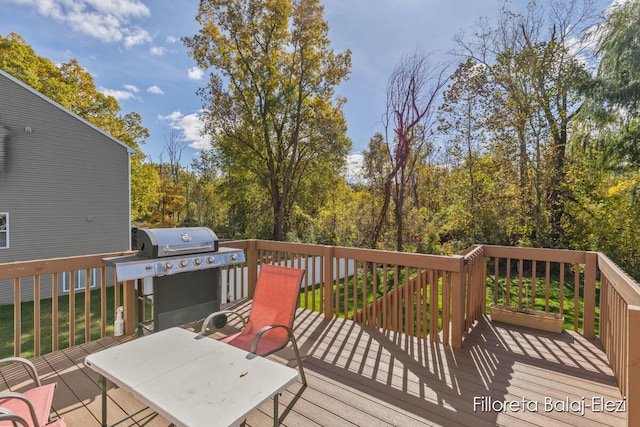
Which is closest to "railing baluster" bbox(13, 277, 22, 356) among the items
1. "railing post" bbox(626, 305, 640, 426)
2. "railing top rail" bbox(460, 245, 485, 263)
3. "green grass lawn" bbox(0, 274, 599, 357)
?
"green grass lawn" bbox(0, 274, 599, 357)

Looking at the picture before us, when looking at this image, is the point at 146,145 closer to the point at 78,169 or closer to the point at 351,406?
the point at 78,169

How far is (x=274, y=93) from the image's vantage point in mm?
11883

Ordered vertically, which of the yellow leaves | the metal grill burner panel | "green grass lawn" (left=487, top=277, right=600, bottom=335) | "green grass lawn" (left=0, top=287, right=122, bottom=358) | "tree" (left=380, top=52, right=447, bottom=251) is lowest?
"green grass lawn" (left=0, top=287, right=122, bottom=358)

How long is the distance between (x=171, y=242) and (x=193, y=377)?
1938 mm

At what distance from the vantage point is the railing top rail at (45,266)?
268 centimetres

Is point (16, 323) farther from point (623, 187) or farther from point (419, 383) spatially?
point (623, 187)

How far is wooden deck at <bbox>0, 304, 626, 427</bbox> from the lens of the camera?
210 centimetres

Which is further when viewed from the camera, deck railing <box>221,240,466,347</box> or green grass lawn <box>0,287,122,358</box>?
green grass lawn <box>0,287,122,358</box>

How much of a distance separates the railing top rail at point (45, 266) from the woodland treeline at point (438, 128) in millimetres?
7047

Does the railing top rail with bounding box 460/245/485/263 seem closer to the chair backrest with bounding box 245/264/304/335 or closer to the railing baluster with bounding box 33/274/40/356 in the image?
the chair backrest with bounding box 245/264/304/335

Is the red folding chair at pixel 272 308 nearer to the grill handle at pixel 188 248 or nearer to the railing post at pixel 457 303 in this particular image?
the grill handle at pixel 188 248

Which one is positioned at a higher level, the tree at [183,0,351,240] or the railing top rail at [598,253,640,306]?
the tree at [183,0,351,240]

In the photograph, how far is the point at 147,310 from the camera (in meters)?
5.18

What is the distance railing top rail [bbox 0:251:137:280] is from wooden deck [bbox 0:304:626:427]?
0.86 meters
